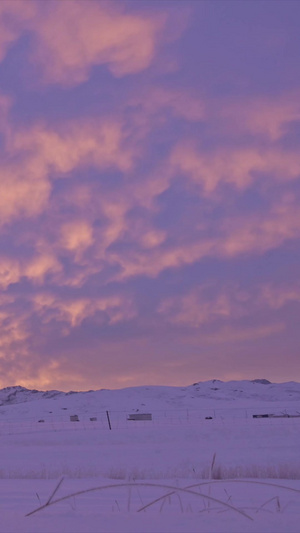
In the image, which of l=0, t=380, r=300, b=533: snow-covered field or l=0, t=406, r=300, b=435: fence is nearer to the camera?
l=0, t=380, r=300, b=533: snow-covered field

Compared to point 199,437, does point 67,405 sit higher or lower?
higher

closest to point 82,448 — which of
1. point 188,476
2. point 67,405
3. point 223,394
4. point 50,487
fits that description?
point 188,476

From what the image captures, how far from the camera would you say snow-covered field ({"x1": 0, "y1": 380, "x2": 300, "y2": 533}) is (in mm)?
4328

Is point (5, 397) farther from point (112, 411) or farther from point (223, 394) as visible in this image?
point (112, 411)

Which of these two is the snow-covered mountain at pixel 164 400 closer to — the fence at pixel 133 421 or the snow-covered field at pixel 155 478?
the snow-covered field at pixel 155 478

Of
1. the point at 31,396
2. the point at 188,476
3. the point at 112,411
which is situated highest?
the point at 31,396

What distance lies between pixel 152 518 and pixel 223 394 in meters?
85.0

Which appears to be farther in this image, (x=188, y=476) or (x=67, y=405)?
(x=67, y=405)

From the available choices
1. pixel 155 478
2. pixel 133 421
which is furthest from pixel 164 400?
pixel 155 478

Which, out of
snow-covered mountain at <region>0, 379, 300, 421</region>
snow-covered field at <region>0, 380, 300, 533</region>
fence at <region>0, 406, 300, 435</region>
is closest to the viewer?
snow-covered field at <region>0, 380, 300, 533</region>

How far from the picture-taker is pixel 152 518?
4.45m

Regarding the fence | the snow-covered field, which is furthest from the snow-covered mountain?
the fence

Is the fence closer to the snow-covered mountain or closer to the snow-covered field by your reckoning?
the snow-covered field

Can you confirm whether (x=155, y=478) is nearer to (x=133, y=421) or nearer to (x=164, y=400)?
(x=133, y=421)
